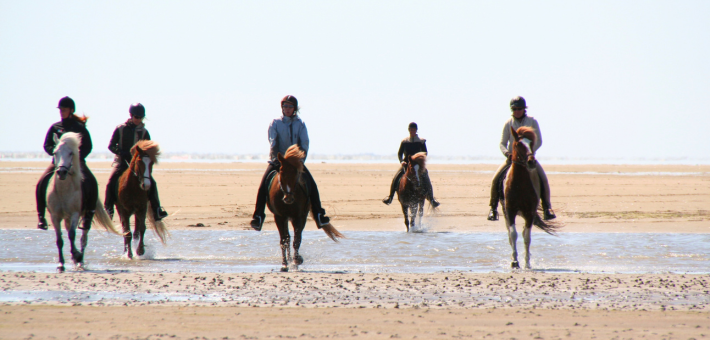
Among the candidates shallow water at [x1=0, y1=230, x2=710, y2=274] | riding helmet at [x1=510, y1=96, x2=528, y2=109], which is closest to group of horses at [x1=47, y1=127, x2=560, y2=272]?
shallow water at [x1=0, y1=230, x2=710, y2=274]

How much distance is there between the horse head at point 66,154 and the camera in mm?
7355

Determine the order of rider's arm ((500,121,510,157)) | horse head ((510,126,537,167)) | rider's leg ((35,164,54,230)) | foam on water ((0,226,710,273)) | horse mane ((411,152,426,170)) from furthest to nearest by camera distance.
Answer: horse mane ((411,152,426,170))
rider's arm ((500,121,510,157))
foam on water ((0,226,710,273))
rider's leg ((35,164,54,230))
horse head ((510,126,537,167))

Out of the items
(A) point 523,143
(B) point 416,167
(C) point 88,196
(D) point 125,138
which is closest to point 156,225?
(D) point 125,138

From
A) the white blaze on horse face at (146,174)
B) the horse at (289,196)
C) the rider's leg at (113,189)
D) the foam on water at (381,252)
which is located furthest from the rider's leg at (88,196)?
the horse at (289,196)

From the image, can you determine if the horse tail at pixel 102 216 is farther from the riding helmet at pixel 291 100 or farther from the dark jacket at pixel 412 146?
the dark jacket at pixel 412 146

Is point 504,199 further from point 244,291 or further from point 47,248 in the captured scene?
point 47,248

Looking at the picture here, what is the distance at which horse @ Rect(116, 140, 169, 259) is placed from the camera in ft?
28.4

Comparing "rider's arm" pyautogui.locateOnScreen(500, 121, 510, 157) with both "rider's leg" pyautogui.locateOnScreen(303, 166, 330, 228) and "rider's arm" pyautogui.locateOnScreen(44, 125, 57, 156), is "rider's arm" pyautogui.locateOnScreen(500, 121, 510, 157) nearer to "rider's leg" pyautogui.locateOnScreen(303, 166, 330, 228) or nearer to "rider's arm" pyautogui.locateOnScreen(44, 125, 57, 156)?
"rider's leg" pyautogui.locateOnScreen(303, 166, 330, 228)

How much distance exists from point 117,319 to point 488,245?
6.81m

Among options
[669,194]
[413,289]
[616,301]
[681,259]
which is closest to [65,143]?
[413,289]

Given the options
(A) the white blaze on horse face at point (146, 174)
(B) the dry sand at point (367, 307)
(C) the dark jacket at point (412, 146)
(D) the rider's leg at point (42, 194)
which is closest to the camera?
(B) the dry sand at point (367, 307)

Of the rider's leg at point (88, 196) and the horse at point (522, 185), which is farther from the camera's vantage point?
the rider's leg at point (88, 196)

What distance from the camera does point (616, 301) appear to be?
5.68 metres

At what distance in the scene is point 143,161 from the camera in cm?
866
